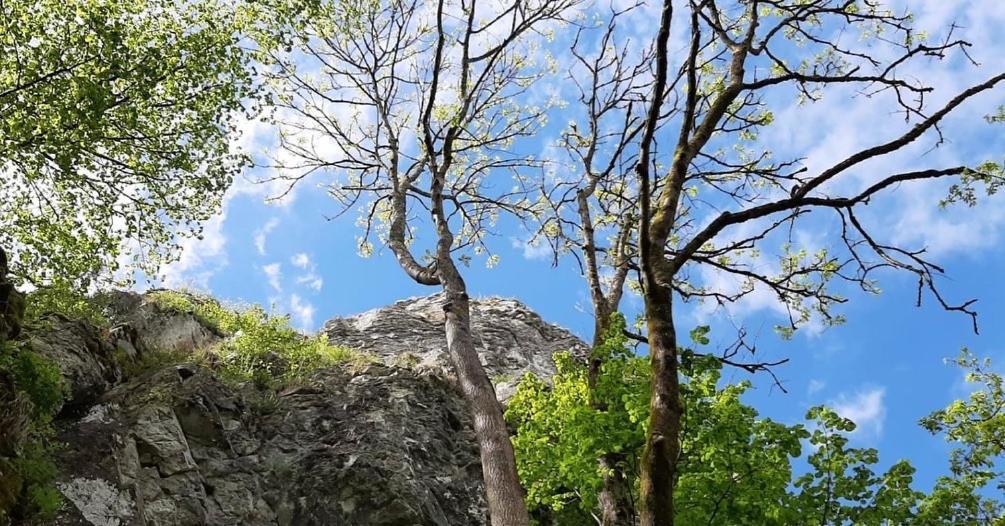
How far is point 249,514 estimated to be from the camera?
35.1ft

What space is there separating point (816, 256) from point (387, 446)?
28.8 ft

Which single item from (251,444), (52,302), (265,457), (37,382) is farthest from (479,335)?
(37,382)

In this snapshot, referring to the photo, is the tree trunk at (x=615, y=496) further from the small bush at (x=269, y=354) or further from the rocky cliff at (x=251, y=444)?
the small bush at (x=269, y=354)

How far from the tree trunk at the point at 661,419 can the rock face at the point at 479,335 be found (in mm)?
11012

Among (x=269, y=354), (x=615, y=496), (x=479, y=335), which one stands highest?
(x=479, y=335)

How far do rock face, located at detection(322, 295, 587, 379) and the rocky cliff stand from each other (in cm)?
335

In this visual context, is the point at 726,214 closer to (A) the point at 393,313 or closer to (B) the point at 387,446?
(B) the point at 387,446

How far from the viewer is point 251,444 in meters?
12.2

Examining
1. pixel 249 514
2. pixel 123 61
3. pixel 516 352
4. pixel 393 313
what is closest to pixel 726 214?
pixel 249 514

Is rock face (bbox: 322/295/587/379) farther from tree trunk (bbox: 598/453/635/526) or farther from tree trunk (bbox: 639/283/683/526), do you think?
tree trunk (bbox: 639/283/683/526)

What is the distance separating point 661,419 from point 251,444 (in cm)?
891

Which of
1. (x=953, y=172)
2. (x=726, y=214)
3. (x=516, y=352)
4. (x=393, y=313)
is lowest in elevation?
(x=726, y=214)

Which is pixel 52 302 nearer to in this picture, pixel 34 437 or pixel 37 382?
pixel 37 382

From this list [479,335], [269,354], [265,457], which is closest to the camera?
[265,457]
